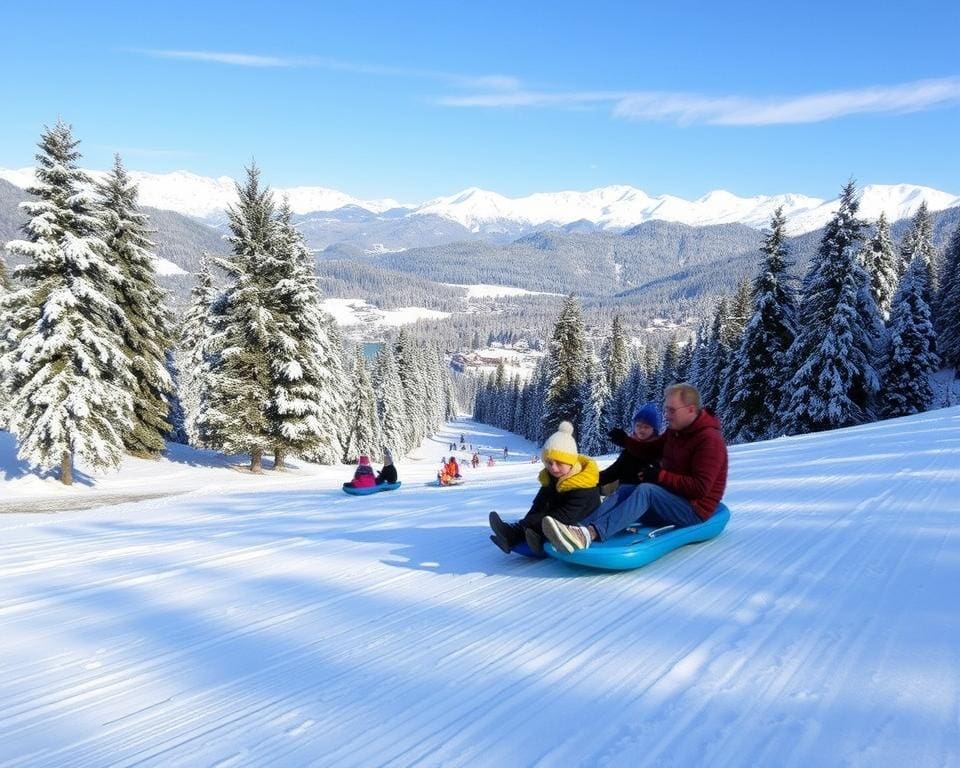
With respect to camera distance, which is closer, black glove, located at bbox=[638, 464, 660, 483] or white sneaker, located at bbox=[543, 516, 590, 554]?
white sneaker, located at bbox=[543, 516, 590, 554]

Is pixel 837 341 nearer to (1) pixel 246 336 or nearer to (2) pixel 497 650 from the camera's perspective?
(1) pixel 246 336

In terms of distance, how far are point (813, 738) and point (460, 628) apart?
7.36 feet

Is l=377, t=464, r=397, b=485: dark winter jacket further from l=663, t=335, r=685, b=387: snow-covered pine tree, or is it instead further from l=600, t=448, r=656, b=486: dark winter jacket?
l=663, t=335, r=685, b=387: snow-covered pine tree

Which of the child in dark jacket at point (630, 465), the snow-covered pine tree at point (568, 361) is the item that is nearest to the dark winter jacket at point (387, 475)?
the child in dark jacket at point (630, 465)

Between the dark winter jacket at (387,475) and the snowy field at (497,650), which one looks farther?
the dark winter jacket at (387,475)

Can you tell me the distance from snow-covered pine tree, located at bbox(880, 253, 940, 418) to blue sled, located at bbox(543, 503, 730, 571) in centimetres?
3023

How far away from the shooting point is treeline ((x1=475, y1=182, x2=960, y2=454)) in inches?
949

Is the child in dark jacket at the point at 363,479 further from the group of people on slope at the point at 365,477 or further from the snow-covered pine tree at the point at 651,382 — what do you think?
the snow-covered pine tree at the point at 651,382

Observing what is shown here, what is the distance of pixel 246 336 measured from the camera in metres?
22.2

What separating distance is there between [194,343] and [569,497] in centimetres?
3685

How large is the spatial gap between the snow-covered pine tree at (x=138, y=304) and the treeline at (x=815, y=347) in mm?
24065

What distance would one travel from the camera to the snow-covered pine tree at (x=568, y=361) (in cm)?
3900

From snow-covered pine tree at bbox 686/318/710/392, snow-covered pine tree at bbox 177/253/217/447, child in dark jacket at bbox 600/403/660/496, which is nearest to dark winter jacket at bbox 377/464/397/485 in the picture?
child in dark jacket at bbox 600/403/660/496

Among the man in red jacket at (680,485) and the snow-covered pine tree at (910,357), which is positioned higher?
the snow-covered pine tree at (910,357)
